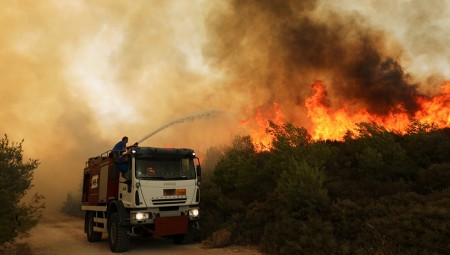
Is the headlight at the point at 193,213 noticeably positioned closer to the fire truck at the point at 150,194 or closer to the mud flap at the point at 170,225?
the fire truck at the point at 150,194

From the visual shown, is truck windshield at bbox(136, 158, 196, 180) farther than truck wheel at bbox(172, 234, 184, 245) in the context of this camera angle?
No

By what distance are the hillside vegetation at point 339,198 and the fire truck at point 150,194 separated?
2.43 m

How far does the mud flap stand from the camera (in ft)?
36.3

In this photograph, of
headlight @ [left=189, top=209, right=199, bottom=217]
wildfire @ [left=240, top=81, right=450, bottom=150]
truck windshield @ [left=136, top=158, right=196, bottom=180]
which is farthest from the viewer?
wildfire @ [left=240, top=81, right=450, bottom=150]

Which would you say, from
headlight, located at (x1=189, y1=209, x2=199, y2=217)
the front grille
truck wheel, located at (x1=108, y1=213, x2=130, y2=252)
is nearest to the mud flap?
headlight, located at (x1=189, y1=209, x2=199, y2=217)

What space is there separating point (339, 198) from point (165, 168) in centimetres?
595

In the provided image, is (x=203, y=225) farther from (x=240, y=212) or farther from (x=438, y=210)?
(x=438, y=210)

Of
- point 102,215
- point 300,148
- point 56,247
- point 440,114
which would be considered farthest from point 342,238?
point 440,114

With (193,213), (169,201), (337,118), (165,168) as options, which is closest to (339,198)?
(193,213)

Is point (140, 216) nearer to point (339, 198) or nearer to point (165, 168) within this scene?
point (165, 168)

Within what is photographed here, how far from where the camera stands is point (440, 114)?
25.4 metres

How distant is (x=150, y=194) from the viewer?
11.2 m

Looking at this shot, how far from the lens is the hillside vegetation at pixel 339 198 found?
8.48 metres

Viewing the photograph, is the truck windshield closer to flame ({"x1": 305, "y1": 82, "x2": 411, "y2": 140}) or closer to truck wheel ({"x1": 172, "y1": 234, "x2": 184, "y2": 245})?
truck wheel ({"x1": 172, "y1": 234, "x2": 184, "y2": 245})
